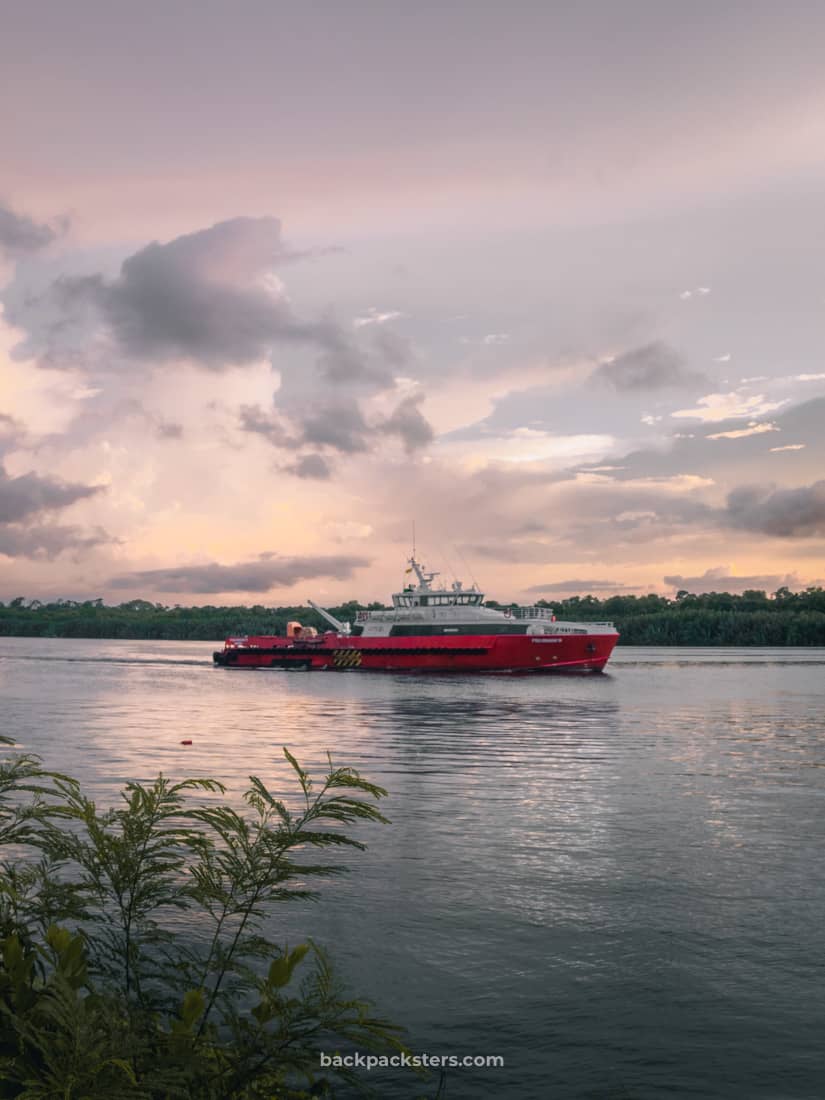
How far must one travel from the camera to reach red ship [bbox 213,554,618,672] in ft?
271

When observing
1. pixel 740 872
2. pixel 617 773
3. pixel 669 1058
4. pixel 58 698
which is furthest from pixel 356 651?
pixel 669 1058

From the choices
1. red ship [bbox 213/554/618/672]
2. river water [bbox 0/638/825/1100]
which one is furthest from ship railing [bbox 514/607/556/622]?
river water [bbox 0/638/825/1100]

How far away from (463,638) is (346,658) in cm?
1432

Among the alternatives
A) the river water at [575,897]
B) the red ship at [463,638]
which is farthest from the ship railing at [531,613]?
the river water at [575,897]

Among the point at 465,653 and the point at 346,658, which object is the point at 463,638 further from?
the point at 346,658

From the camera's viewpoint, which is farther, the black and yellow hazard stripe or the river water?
the black and yellow hazard stripe

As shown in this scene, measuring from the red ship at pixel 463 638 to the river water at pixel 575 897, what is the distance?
4147 cm

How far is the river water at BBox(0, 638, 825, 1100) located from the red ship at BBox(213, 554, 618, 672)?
136ft

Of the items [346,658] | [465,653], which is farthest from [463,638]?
[346,658]

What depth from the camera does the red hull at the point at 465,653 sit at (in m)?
82.4

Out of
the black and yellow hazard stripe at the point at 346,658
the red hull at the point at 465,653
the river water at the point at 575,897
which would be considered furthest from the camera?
the black and yellow hazard stripe at the point at 346,658

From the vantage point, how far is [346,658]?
9100cm

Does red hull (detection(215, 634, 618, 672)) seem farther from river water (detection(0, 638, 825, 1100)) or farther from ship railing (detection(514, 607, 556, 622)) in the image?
river water (detection(0, 638, 825, 1100))

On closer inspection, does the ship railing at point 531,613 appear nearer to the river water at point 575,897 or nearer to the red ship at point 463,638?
the red ship at point 463,638
